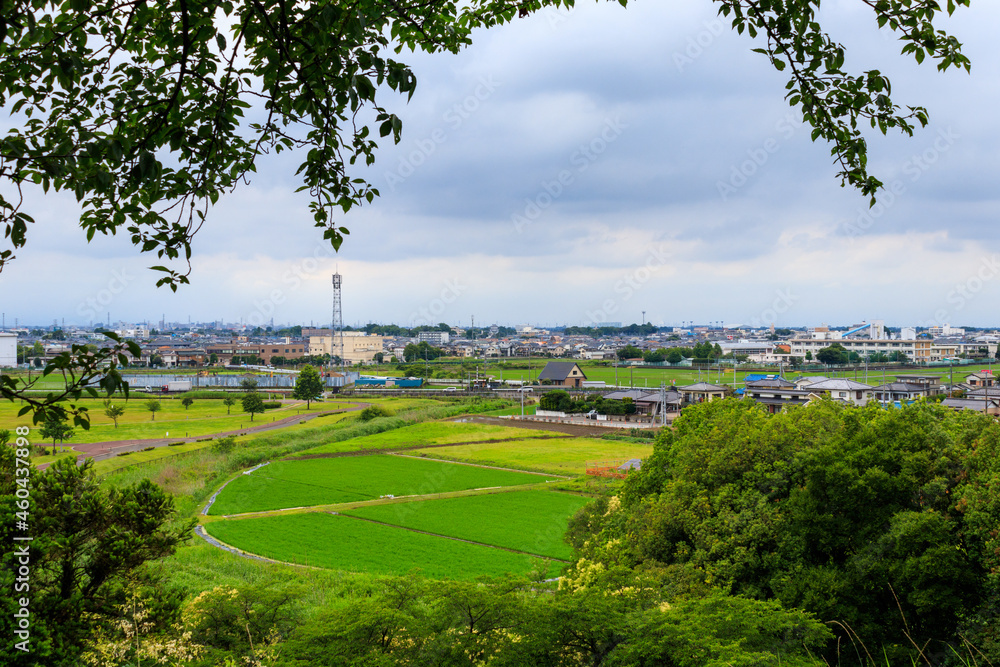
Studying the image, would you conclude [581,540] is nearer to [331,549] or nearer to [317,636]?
[331,549]

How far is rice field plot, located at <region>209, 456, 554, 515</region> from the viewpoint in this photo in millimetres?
28094

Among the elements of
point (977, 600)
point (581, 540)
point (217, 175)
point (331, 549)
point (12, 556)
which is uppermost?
point (217, 175)

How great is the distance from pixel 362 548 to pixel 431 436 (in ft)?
72.8

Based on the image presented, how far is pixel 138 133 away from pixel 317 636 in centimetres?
736

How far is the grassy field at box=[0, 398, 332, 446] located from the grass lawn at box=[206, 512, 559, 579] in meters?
17.7

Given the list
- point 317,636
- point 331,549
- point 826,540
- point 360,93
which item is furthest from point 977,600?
point 331,549

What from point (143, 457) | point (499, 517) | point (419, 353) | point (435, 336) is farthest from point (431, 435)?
point (435, 336)

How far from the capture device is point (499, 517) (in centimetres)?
2550

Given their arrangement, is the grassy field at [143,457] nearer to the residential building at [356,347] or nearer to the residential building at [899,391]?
the residential building at [899,391]

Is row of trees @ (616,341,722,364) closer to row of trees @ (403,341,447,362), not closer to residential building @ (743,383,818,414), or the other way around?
row of trees @ (403,341,447,362)

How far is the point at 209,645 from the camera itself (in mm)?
9695

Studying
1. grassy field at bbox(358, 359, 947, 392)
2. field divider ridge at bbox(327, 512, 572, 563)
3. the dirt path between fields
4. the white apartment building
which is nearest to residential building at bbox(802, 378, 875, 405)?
grassy field at bbox(358, 359, 947, 392)

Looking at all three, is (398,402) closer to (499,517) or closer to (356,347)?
(499,517)

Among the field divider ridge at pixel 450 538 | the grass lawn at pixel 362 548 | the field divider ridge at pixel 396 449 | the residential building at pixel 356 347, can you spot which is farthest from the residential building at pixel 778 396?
the residential building at pixel 356 347
